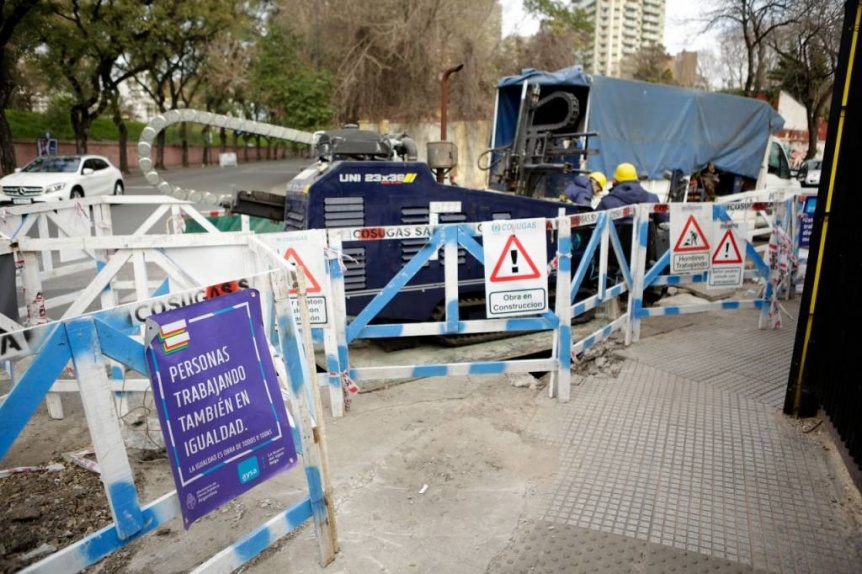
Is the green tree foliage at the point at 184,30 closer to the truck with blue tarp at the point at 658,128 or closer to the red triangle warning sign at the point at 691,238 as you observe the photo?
the truck with blue tarp at the point at 658,128

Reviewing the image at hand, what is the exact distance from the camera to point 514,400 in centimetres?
473

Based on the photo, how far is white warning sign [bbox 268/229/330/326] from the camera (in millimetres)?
4098

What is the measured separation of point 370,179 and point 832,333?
3829 mm

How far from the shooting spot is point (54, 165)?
18.8 meters

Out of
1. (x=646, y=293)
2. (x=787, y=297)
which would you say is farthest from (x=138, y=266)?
(x=787, y=297)

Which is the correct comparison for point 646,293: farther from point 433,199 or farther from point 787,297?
point 433,199

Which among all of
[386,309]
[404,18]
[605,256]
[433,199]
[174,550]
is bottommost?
[174,550]

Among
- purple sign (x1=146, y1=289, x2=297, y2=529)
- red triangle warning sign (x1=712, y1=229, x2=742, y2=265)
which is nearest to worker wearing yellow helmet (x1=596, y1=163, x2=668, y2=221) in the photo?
red triangle warning sign (x1=712, y1=229, x2=742, y2=265)

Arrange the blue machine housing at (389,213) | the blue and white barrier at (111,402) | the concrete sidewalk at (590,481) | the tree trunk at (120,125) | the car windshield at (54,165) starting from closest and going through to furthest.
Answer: the blue and white barrier at (111,402) < the concrete sidewalk at (590,481) < the blue machine housing at (389,213) < the car windshield at (54,165) < the tree trunk at (120,125)

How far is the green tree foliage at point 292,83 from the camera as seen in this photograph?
1011 inches

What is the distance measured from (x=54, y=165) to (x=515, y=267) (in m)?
19.4

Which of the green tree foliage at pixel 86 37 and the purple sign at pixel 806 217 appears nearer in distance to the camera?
the purple sign at pixel 806 217

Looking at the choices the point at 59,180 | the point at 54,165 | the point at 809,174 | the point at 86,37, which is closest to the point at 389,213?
the point at 59,180

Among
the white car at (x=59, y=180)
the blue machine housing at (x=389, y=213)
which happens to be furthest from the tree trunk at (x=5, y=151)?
the blue machine housing at (x=389, y=213)
